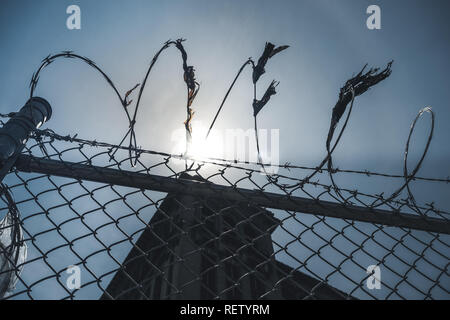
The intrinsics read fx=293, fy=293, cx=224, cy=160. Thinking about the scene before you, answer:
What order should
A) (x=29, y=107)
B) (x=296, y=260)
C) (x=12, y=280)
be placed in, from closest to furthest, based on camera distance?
(x=12, y=280)
(x=296, y=260)
(x=29, y=107)

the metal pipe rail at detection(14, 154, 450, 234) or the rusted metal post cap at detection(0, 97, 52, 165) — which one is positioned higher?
the rusted metal post cap at detection(0, 97, 52, 165)

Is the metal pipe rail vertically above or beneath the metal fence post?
beneath

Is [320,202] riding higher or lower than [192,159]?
lower

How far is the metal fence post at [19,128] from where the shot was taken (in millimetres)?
1795

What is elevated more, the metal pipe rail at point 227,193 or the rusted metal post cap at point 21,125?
the rusted metal post cap at point 21,125

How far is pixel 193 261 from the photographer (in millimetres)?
13164

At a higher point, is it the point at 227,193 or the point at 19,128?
the point at 19,128

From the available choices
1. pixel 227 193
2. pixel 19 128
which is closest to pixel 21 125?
pixel 19 128

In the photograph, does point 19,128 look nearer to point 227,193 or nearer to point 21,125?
point 21,125

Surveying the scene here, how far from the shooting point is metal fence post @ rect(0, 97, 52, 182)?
1795mm

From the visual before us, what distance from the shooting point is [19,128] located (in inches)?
78.1
